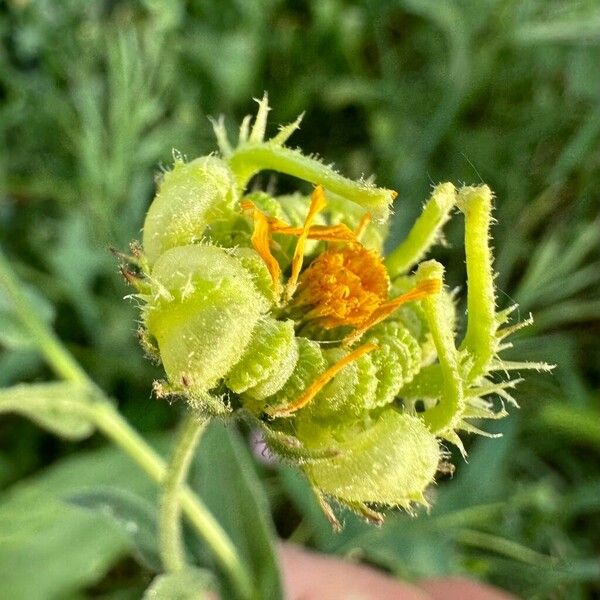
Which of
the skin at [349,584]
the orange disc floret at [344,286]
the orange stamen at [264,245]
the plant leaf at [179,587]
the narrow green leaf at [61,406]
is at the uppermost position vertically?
the orange stamen at [264,245]

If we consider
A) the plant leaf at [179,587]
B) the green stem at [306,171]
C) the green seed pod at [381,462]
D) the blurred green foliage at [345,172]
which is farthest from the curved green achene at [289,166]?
the blurred green foliage at [345,172]

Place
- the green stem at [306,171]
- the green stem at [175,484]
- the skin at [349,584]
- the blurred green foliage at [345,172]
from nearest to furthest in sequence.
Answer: the green stem at [306,171]
the green stem at [175,484]
the skin at [349,584]
the blurred green foliage at [345,172]

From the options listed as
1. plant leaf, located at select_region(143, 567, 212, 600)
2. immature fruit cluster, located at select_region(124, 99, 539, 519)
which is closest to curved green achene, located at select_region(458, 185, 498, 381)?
immature fruit cluster, located at select_region(124, 99, 539, 519)

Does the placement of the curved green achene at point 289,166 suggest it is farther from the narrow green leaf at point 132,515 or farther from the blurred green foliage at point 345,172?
the blurred green foliage at point 345,172

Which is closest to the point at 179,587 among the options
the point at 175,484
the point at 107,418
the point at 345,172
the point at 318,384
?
the point at 175,484

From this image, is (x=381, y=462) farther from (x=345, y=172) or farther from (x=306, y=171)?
(x=345, y=172)

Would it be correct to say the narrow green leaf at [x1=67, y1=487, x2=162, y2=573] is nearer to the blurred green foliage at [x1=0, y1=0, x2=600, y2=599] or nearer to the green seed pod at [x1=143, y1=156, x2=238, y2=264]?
the blurred green foliage at [x1=0, y1=0, x2=600, y2=599]

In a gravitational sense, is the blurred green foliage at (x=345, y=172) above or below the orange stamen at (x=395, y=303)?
below
